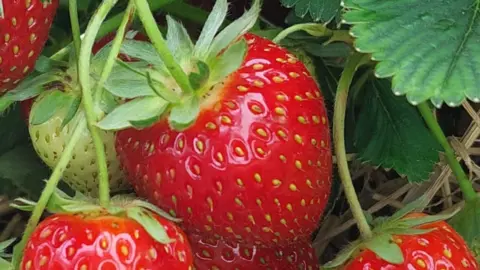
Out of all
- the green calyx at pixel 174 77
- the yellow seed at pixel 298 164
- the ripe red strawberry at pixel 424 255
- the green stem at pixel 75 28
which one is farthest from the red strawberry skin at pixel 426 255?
the green stem at pixel 75 28

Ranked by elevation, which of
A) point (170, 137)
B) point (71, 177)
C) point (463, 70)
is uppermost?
point (463, 70)

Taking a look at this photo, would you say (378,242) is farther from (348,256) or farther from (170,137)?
(170,137)

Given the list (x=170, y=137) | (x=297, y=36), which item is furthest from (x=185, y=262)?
(x=297, y=36)

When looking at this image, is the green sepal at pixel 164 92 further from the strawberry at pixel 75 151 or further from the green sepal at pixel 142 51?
the strawberry at pixel 75 151

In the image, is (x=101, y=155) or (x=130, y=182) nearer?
(x=101, y=155)

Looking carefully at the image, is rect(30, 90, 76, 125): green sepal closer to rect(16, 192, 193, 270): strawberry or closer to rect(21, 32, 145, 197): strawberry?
rect(21, 32, 145, 197): strawberry

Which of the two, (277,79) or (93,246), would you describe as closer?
(93,246)

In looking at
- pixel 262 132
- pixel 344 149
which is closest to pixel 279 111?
pixel 262 132

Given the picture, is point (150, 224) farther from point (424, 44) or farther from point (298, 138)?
point (424, 44)
